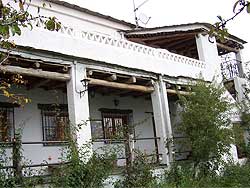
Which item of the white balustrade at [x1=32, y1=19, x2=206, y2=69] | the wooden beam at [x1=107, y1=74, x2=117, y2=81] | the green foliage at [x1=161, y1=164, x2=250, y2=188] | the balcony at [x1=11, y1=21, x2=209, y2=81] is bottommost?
the green foliage at [x1=161, y1=164, x2=250, y2=188]

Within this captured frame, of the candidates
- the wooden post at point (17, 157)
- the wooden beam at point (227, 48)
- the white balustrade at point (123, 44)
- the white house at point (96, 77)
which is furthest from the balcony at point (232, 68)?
the wooden post at point (17, 157)

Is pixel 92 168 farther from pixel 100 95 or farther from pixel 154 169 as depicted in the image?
pixel 100 95

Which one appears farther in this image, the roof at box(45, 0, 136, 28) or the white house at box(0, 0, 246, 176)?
the roof at box(45, 0, 136, 28)

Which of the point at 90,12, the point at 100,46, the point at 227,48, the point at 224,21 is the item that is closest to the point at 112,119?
the point at 100,46

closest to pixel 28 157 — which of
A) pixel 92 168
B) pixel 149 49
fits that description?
pixel 92 168

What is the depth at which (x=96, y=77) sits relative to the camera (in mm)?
12414

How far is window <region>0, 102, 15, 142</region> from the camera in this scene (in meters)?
11.5

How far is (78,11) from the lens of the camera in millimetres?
16172

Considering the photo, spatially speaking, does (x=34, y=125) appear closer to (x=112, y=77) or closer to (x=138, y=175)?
(x=112, y=77)

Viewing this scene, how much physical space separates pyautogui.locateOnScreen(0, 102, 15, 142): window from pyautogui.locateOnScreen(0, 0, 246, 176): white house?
0.10 ft

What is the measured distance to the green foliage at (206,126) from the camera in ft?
41.7

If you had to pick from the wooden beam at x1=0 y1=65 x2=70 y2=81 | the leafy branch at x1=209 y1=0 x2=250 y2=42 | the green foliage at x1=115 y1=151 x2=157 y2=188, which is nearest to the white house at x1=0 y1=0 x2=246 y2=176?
the wooden beam at x1=0 y1=65 x2=70 y2=81

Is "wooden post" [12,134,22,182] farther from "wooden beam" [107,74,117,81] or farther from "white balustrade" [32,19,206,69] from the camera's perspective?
"wooden beam" [107,74,117,81]

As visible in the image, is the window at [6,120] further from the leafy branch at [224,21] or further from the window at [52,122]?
the leafy branch at [224,21]
